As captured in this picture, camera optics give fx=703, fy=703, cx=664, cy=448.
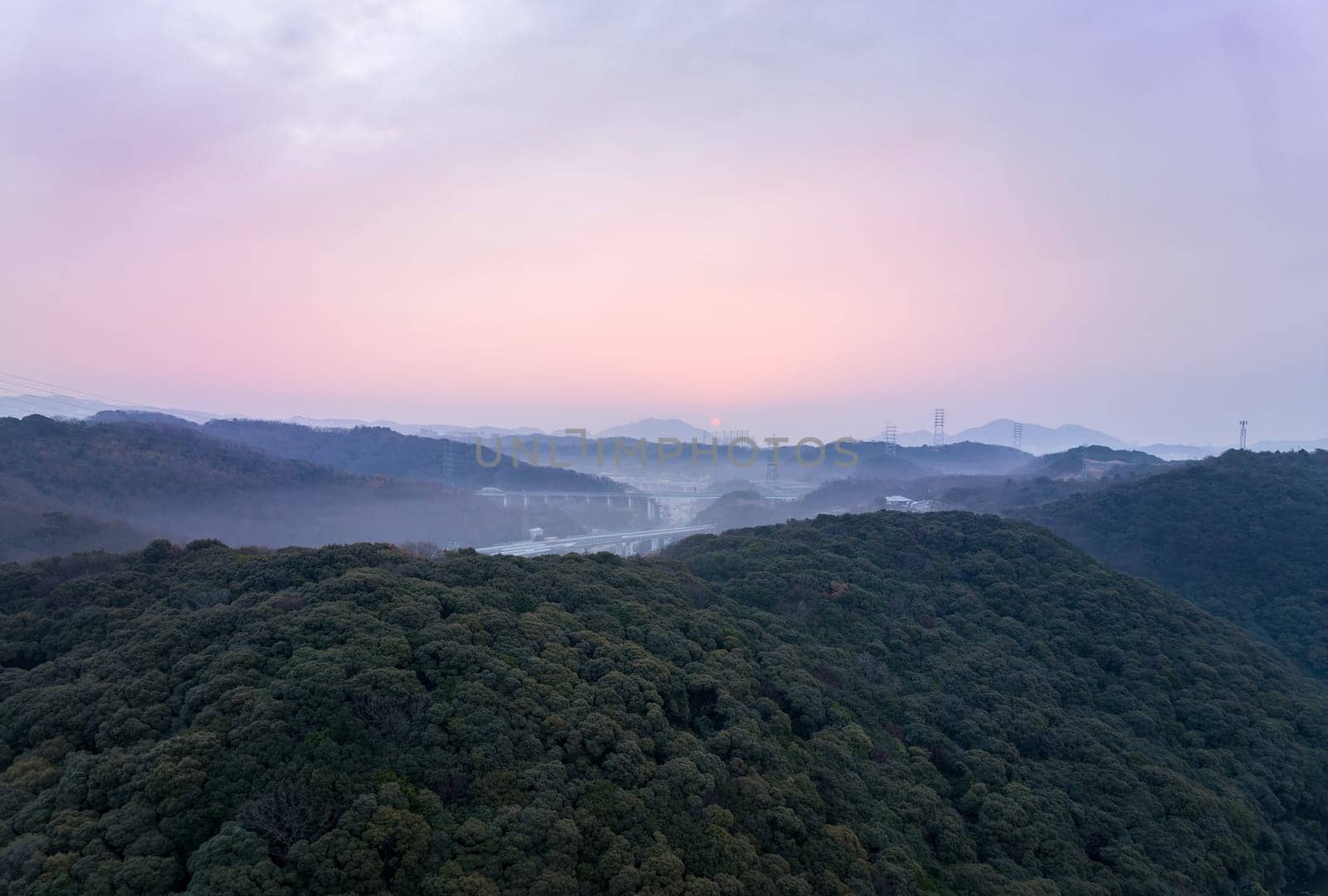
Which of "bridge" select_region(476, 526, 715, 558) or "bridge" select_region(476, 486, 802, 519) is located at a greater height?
"bridge" select_region(476, 486, 802, 519)

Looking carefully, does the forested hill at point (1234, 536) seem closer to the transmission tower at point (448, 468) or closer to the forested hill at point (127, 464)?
the forested hill at point (127, 464)

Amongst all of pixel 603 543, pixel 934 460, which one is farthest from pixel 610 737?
pixel 934 460

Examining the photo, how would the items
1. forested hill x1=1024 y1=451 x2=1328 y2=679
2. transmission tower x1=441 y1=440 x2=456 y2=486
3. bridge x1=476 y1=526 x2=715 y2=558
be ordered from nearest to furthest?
forested hill x1=1024 y1=451 x2=1328 y2=679 < bridge x1=476 y1=526 x2=715 y2=558 < transmission tower x1=441 y1=440 x2=456 y2=486

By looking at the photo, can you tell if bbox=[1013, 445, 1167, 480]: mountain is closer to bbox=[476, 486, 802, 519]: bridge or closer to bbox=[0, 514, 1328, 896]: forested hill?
bbox=[476, 486, 802, 519]: bridge

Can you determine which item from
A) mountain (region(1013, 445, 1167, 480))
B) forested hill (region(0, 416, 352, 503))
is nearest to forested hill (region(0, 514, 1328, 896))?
forested hill (region(0, 416, 352, 503))

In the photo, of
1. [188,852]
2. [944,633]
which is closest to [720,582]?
[944,633]
